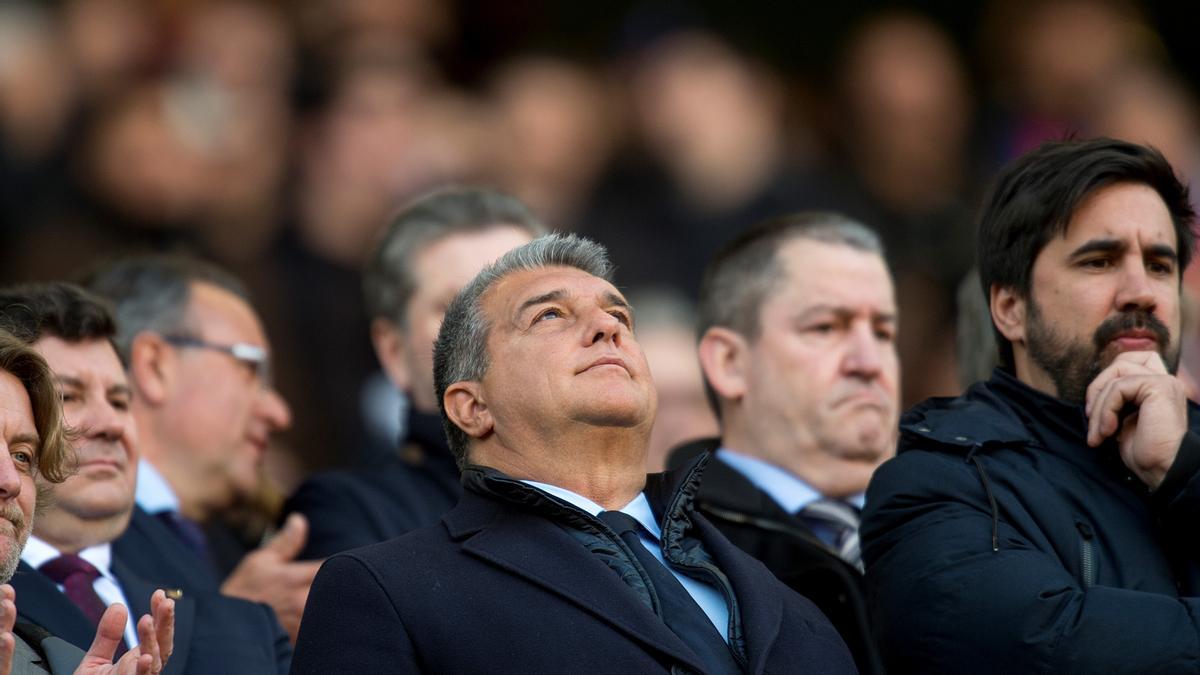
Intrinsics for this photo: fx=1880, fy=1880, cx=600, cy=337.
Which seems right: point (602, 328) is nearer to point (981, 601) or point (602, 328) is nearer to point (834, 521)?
point (981, 601)

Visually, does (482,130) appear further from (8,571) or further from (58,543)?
(8,571)

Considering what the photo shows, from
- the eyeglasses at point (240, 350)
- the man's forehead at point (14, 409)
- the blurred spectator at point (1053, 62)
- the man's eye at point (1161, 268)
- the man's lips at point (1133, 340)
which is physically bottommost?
the man's forehead at point (14, 409)

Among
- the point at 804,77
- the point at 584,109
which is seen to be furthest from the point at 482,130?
the point at 804,77

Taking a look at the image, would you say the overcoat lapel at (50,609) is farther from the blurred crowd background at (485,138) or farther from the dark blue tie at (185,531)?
the blurred crowd background at (485,138)

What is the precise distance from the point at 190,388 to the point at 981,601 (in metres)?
Answer: 3.02

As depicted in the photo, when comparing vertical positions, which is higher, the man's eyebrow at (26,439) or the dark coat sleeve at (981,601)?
the dark coat sleeve at (981,601)

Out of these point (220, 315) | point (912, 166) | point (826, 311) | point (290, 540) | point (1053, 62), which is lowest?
point (290, 540)

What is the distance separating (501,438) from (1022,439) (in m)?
1.31

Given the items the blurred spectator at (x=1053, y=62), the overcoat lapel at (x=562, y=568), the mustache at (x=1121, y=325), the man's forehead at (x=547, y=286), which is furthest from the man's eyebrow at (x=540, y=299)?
the blurred spectator at (x=1053, y=62)

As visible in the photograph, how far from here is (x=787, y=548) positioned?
5570mm

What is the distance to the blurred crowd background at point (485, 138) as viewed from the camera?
8781mm

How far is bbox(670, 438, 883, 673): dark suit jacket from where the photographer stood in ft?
17.2

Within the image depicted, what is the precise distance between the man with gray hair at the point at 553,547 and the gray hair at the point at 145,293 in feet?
5.91

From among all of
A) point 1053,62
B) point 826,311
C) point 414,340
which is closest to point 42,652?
point 414,340
